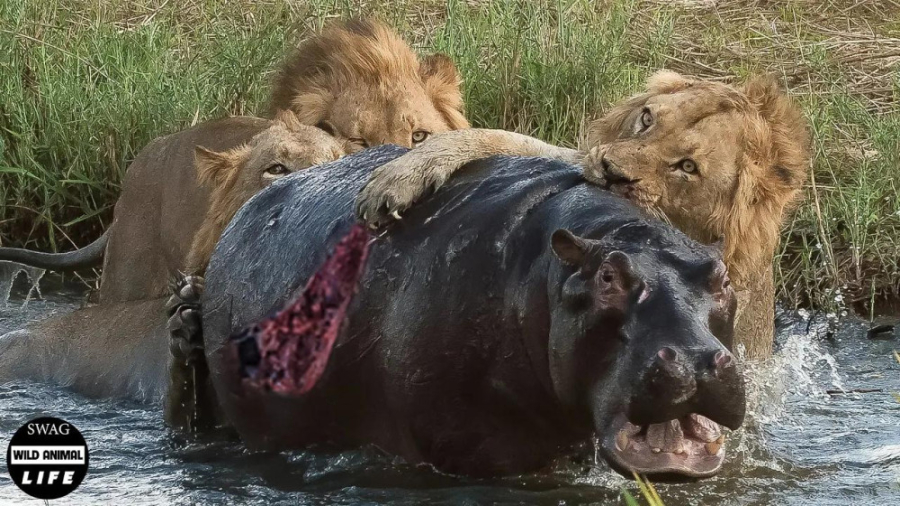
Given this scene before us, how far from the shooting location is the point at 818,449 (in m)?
5.05

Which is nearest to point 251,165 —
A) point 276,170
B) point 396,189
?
point 276,170

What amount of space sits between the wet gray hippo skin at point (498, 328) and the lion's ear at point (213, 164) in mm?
1538

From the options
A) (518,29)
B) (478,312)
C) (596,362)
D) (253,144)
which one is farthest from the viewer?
(518,29)

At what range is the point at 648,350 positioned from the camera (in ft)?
11.3

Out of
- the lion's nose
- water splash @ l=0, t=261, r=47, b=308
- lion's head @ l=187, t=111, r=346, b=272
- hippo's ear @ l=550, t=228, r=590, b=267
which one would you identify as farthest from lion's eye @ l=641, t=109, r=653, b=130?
water splash @ l=0, t=261, r=47, b=308

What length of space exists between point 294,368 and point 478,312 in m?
0.63

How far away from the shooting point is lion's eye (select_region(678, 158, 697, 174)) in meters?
5.22

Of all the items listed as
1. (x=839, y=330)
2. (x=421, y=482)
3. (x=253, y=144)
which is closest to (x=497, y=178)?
(x=421, y=482)

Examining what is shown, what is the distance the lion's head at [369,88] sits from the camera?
6688 millimetres

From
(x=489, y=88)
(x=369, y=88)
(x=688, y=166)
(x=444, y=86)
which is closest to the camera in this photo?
(x=688, y=166)

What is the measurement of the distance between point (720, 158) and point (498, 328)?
1633 mm

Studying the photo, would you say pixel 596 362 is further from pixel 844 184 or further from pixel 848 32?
pixel 848 32

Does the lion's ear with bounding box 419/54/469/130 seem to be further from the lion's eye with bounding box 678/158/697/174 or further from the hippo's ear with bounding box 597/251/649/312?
the hippo's ear with bounding box 597/251/649/312

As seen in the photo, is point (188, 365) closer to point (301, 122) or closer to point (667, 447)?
point (667, 447)
